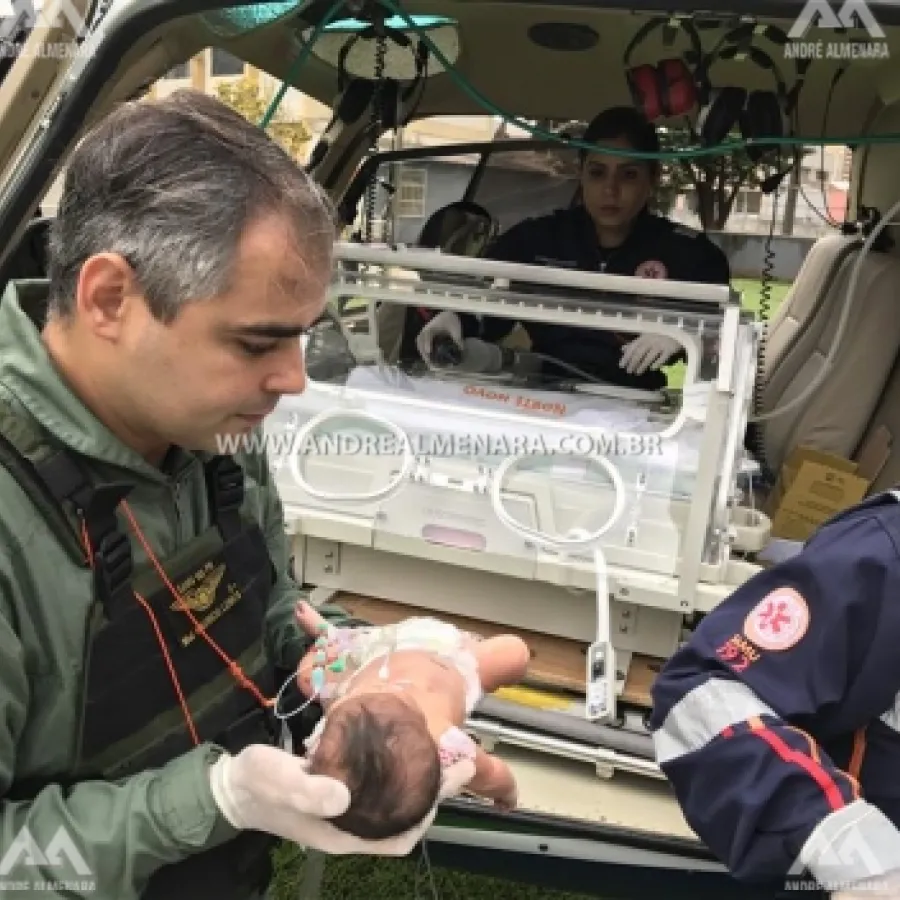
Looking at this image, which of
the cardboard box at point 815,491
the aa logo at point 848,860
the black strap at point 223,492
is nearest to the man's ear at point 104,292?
the black strap at point 223,492

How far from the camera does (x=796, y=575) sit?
1.28 meters

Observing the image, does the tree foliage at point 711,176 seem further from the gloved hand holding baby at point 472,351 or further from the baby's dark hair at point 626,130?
the gloved hand holding baby at point 472,351

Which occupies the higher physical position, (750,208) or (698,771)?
(750,208)

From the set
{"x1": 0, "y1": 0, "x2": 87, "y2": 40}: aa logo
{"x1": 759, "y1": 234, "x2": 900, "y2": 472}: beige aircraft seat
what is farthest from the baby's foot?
{"x1": 759, "y1": 234, "x2": 900, "y2": 472}: beige aircraft seat

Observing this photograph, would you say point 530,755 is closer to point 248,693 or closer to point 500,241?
point 248,693

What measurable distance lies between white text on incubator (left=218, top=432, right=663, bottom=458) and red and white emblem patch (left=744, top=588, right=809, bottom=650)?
39.6 inches

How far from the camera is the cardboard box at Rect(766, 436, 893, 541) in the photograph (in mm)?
2998

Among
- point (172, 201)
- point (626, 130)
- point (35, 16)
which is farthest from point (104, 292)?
point (626, 130)

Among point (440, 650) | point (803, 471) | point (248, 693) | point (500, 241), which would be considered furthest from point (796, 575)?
point (500, 241)

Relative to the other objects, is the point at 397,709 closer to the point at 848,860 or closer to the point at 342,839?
the point at 342,839

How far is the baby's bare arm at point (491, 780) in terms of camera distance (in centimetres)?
123

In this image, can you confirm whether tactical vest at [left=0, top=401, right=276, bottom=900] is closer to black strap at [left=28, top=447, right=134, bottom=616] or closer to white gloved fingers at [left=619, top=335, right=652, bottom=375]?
black strap at [left=28, top=447, right=134, bottom=616]

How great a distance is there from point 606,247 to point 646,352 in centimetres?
84

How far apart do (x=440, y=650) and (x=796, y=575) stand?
1.54 ft
